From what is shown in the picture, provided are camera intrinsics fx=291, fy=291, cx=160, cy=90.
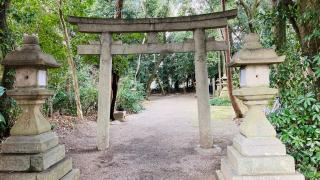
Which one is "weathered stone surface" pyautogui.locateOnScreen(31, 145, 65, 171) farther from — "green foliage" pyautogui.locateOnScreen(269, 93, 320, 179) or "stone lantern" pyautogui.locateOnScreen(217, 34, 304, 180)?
"green foliage" pyautogui.locateOnScreen(269, 93, 320, 179)

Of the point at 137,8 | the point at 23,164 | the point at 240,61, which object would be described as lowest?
the point at 23,164

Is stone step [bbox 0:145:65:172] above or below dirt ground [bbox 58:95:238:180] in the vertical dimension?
above

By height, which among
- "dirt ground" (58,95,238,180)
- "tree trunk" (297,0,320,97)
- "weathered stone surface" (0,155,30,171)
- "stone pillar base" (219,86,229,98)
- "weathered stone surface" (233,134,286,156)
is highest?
"tree trunk" (297,0,320,97)

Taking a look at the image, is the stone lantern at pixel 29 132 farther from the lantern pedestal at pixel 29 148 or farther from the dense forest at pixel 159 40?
the dense forest at pixel 159 40

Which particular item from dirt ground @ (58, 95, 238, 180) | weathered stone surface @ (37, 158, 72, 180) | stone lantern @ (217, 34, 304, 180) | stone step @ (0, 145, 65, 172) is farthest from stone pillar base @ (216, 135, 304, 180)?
stone step @ (0, 145, 65, 172)

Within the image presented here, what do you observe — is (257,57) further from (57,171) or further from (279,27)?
(57,171)

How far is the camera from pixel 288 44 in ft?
20.3

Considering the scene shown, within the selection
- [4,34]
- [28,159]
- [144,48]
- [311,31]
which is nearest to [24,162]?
[28,159]

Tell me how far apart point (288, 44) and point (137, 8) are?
17015 millimetres

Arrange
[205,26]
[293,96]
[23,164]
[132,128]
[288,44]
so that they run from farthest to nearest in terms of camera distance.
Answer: [132,128]
[205,26]
[288,44]
[293,96]
[23,164]

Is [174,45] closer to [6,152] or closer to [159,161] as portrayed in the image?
[159,161]

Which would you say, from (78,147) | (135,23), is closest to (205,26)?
(135,23)

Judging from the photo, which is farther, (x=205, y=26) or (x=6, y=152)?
(x=205, y=26)

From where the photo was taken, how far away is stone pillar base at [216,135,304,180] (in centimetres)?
403
